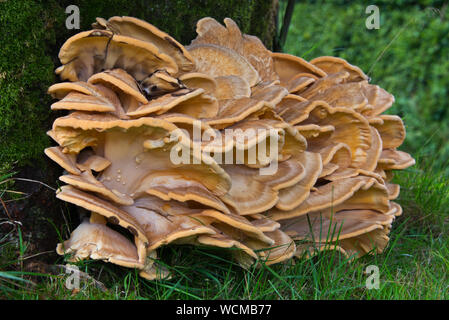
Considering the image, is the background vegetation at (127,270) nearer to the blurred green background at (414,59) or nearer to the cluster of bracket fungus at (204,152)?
the cluster of bracket fungus at (204,152)

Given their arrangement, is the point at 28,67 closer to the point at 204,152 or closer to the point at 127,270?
the point at 204,152

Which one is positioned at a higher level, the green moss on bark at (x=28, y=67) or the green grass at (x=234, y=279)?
the green moss on bark at (x=28, y=67)

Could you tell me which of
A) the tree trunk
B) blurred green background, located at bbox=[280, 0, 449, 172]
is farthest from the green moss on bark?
blurred green background, located at bbox=[280, 0, 449, 172]

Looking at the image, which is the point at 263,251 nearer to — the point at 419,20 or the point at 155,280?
the point at 155,280

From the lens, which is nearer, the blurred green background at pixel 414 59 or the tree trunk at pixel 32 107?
the tree trunk at pixel 32 107

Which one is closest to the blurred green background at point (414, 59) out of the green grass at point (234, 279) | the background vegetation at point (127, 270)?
the background vegetation at point (127, 270)

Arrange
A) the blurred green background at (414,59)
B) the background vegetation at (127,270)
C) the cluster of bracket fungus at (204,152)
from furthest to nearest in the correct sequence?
the blurred green background at (414,59) → the background vegetation at (127,270) → the cluster of bracket fungus at (204,152)

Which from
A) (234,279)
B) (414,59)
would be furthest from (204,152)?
(414,59)
